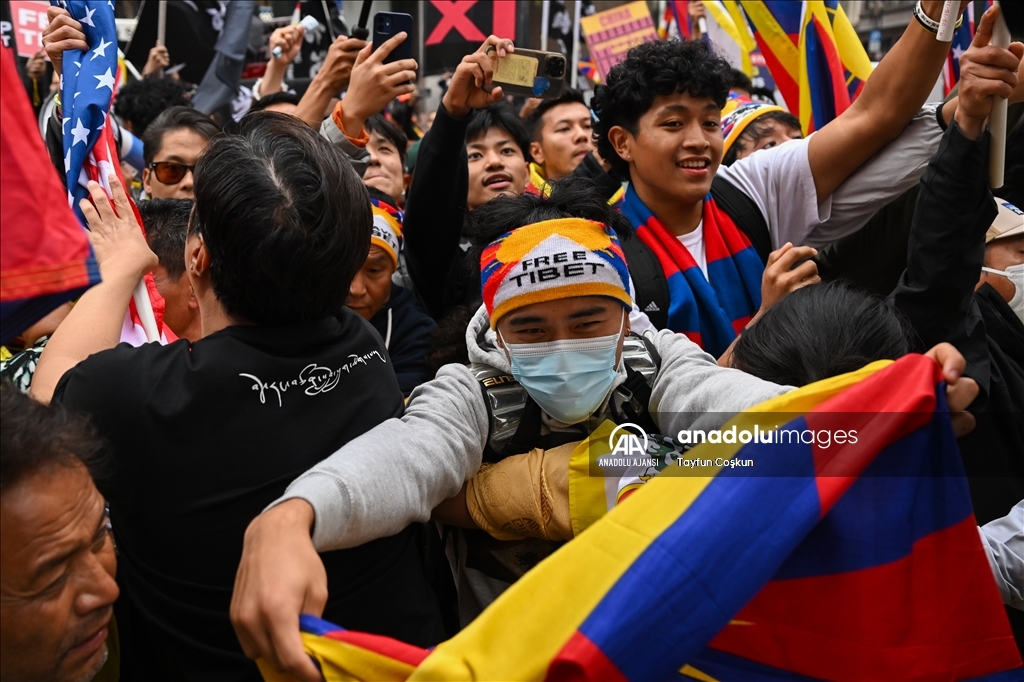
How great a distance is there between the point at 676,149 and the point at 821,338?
1.34m

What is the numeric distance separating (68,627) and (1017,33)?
2470mm

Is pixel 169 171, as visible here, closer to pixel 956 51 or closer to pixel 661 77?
pixel 661 77

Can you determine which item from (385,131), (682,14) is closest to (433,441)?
(385,131)

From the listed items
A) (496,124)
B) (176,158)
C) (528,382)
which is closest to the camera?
(528,382)

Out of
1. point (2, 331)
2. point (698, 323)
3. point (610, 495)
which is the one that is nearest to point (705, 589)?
point (610, 495)

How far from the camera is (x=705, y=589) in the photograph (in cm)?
161

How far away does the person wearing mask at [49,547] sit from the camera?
1488 millimetres

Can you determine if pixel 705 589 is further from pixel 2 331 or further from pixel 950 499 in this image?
pixel 2 331

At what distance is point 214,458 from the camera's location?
5.89ft

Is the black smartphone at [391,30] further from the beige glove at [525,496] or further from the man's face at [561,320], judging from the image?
the beige glove at [525,496]

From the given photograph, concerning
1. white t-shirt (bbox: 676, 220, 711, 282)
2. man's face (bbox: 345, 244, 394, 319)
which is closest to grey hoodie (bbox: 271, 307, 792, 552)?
white t-shirt (bbox: 676, 220, 711, 282)

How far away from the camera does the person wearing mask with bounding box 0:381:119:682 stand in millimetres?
1488

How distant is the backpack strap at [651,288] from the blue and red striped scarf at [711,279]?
0.03 metres

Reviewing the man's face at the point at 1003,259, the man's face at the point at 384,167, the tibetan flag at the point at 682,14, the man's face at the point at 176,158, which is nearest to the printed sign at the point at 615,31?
the tibetan flag at the point at 682,14
